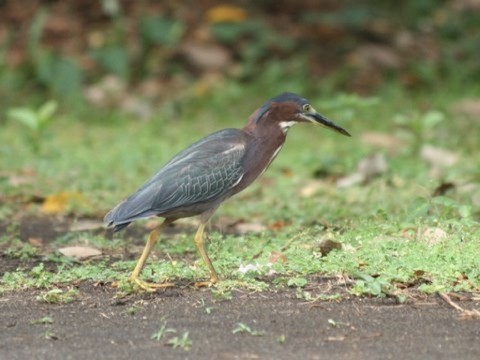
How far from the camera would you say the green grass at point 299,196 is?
595 centimetres

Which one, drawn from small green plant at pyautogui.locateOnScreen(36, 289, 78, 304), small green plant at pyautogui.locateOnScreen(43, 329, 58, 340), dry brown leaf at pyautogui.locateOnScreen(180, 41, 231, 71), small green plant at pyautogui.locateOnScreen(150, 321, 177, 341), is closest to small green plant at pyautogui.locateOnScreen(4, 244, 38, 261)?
small green plant at pyautogui.locateOnScreen(36, 289, 78, 304)

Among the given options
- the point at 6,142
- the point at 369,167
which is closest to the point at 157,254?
the point at 369,167

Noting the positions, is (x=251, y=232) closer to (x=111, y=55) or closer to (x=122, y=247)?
(x=122, y=247)

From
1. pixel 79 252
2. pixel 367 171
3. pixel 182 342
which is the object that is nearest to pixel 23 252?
pixel 79 252

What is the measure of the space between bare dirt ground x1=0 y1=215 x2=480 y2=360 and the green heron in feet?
1.03

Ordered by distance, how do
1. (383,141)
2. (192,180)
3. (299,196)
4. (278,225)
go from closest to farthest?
(192,180) → (278,225) → (299,196) → (383,141)

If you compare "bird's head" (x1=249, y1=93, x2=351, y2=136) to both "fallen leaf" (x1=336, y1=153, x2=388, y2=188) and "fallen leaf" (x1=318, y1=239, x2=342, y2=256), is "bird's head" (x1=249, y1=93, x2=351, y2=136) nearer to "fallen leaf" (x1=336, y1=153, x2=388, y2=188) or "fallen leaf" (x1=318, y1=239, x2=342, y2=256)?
"fallen leaf" (x1=318, y1=239, x2=342, y2=256)

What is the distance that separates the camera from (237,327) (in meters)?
5.10

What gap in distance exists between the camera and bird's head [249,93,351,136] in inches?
247

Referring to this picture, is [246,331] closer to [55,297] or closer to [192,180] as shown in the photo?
[55,297]

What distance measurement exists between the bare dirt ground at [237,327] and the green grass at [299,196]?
155 mm

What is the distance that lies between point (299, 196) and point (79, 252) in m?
2.32

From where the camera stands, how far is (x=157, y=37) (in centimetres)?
1223

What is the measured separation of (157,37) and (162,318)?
7.29m
